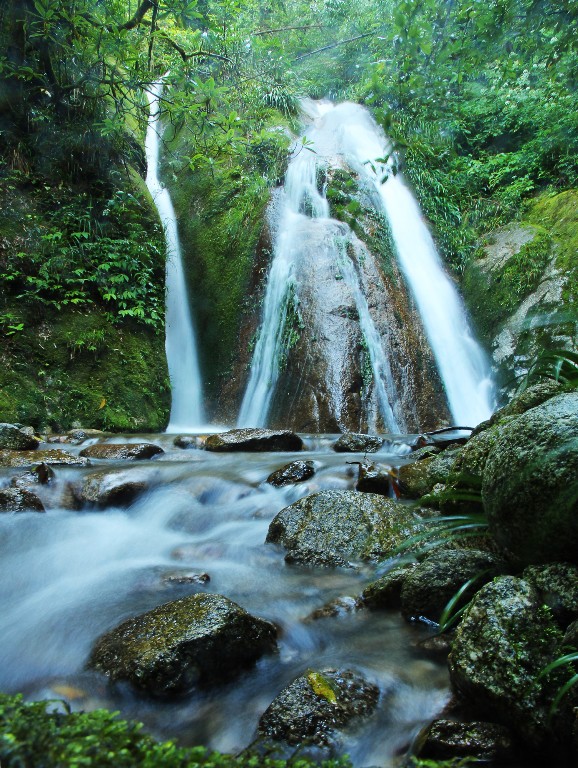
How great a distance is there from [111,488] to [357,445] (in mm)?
3112

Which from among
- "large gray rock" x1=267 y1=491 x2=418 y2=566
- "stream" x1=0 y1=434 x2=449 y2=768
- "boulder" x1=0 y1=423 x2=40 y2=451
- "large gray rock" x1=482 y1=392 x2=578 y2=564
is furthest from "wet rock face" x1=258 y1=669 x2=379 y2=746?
"boulder" x1=0 y1=423 x2=40 y2=451

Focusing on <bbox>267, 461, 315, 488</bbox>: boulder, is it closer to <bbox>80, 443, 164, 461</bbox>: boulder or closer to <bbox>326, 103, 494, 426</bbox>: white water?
<bbox>80, 443, 164, 461</bbox>: boulder

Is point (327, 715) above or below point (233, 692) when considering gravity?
above

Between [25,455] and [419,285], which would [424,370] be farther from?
[25,455]

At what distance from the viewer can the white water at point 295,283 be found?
8.72 m

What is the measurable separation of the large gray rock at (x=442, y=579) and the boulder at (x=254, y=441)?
401 centimetres

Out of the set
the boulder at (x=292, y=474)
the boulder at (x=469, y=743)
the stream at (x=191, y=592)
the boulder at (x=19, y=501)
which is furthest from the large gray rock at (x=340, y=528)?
the boulder at (x=19, y=501)

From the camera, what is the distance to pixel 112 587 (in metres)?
3.20

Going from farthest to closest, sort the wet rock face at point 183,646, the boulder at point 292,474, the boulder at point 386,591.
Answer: the boulder at point 292,474
the boulder at point 386,591
the wet rock face at point 183,646

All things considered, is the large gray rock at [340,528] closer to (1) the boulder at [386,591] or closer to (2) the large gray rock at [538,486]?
(1) the boulder at [386,591]

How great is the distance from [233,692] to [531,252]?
9834 mm

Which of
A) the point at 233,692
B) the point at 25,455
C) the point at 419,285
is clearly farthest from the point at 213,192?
the point at 233,692

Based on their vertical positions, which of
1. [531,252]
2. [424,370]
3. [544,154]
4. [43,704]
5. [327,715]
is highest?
[544,154]

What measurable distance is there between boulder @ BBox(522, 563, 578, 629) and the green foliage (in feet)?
3.69
